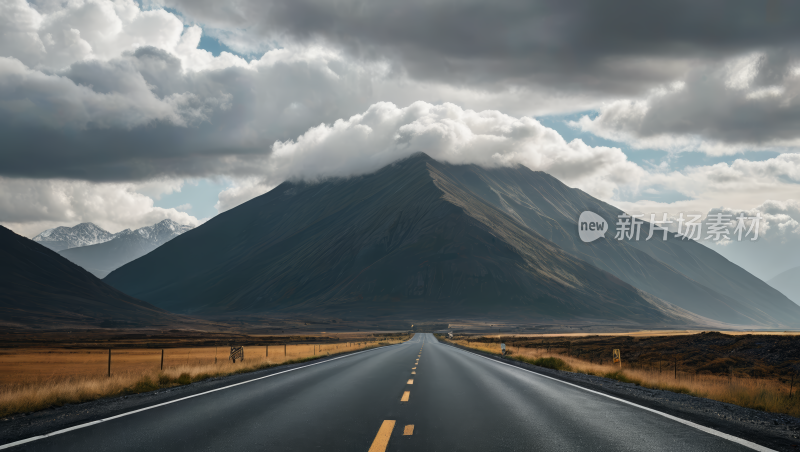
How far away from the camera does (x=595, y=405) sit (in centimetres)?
1390

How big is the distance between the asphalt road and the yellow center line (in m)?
0.02

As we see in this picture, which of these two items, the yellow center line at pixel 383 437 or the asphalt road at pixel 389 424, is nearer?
the yellow center line at pixel 383 437

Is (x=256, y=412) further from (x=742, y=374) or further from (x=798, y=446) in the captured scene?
(x=742, y=374)

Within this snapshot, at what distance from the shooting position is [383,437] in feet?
31.5

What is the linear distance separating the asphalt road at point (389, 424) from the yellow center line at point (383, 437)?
0.06ft

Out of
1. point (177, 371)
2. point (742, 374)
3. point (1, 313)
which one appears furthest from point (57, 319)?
point (742, 374)

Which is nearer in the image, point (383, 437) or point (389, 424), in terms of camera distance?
point (383, 437)

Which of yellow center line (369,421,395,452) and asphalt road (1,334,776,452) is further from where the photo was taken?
asphalt road (1,334,776,452)

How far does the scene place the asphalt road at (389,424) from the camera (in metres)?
9.08

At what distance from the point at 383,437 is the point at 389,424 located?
4.17 feet

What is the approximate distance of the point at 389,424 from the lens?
10844mm

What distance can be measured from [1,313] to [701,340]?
185 metres

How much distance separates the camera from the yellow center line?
345 inches

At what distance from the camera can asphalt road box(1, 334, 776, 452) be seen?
9.08 metres
